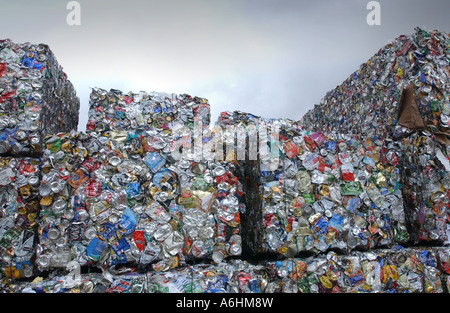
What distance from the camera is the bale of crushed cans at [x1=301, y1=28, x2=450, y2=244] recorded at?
2.21m

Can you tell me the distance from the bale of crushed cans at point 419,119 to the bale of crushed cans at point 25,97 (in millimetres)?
2818

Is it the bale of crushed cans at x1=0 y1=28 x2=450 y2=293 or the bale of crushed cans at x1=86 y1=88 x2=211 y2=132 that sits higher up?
the bale of crushed cans at x1=86 y1=88 x2=211 y2=132

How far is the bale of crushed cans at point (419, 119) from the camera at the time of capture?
221cm

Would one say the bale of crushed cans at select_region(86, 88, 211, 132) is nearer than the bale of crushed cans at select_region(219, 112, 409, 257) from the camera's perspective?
No

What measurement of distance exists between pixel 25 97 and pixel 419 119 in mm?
3125

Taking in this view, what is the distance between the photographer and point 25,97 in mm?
2150

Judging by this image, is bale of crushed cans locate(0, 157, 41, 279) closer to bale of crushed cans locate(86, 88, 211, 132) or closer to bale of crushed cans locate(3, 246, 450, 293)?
bale of crushed cans locate(3, 246, 450, 293)

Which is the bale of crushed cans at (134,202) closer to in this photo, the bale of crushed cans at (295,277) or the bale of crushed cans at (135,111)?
the bale of crushed cans at (295,277)

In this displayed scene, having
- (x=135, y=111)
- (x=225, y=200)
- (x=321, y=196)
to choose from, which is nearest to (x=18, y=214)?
(x=135, y=111)

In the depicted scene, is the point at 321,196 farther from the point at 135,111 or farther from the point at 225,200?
the point at 135,111

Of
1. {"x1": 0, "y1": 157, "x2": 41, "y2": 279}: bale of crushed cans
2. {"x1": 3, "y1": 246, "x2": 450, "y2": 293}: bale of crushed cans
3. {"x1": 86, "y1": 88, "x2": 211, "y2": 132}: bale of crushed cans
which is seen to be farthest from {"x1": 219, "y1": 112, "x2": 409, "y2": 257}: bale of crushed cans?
{"x1": 0, "y1": 157, "x2": 41, "y2": 279}: bale of crushed cans

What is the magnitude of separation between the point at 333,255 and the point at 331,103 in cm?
268

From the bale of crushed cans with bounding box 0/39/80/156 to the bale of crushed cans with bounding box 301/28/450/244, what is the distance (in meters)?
2.82
